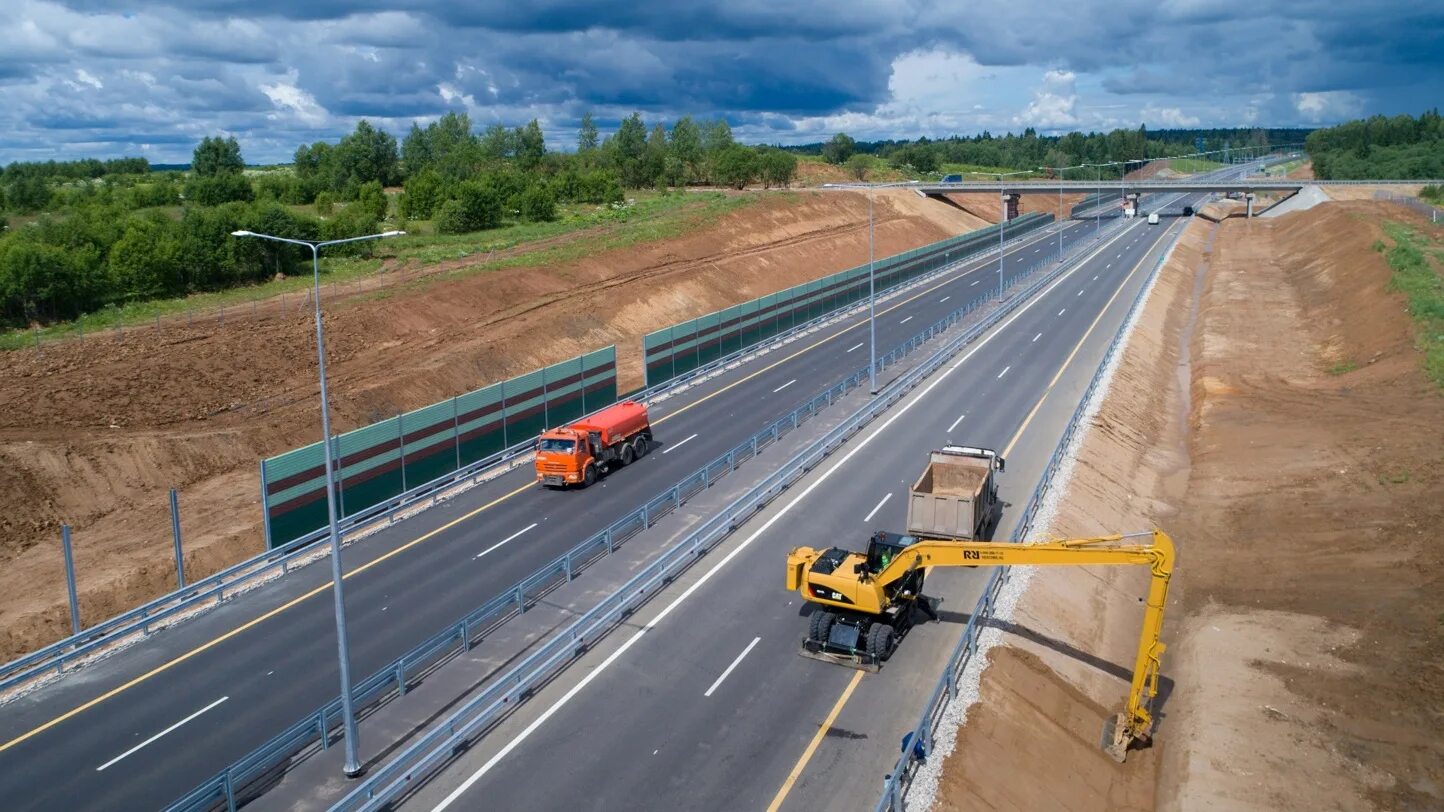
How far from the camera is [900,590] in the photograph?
24859mm

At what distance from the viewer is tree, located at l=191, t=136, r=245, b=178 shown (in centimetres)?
15550

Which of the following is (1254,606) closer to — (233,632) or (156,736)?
(233,632)

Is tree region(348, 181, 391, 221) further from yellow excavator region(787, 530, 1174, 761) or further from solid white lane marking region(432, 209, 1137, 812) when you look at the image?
yellow excavator region(787, 530, 1174, 761)

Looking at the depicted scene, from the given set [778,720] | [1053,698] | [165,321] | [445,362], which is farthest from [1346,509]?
[165,321]

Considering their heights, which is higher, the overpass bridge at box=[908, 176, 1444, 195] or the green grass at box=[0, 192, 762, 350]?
the overpass bridge at box=[908, 176, 1444, 195]

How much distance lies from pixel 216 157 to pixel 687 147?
73607 millimetres

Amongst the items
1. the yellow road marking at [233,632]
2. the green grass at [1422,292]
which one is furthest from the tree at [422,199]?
the green grass at [1422,292]

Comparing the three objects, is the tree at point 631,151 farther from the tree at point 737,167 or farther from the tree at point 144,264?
the tree at point 144,264

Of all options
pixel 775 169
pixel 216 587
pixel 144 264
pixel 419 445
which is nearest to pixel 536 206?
pixel 144 264

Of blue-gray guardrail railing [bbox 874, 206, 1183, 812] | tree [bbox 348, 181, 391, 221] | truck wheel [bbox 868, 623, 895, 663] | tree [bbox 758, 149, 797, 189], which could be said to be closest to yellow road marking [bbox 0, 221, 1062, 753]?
truck wheel [bbox 868, 623, 895, 663]

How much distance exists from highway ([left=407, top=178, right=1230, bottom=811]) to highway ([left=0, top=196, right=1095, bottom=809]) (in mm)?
4082

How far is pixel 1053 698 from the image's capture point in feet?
81.0

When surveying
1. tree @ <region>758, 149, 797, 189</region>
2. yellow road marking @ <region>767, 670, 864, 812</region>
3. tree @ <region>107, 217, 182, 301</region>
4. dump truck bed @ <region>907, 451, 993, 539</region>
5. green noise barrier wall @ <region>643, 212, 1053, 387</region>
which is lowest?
yellow road marking @ <region>767, 670, 864, 812</region>

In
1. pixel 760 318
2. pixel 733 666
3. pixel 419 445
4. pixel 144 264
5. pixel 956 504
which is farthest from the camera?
pixel 144 264
